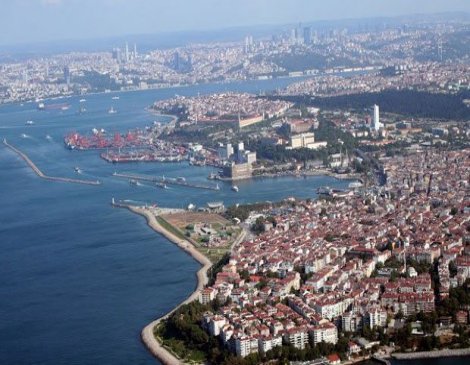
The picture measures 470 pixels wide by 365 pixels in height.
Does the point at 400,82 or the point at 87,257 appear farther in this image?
the point at 400,82

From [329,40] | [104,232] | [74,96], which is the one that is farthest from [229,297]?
[329,40]

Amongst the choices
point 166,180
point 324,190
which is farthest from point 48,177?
point 324,190

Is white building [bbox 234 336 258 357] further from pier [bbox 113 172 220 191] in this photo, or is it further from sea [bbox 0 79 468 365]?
pier [bbox 113 172 220 191]

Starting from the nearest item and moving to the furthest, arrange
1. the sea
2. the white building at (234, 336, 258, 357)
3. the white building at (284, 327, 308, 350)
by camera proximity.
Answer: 1. the white building at (234, 336, 258, 357)
2. the white building at (284, 327, 308, 350)
3. the sea

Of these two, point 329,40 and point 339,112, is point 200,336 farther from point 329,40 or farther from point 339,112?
point 329,40

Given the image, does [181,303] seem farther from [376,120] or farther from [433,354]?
[376,120]

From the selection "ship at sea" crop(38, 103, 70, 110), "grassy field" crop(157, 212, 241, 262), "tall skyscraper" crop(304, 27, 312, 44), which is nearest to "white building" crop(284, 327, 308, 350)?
"grassy field" crop(157, 212, 241, 262)
